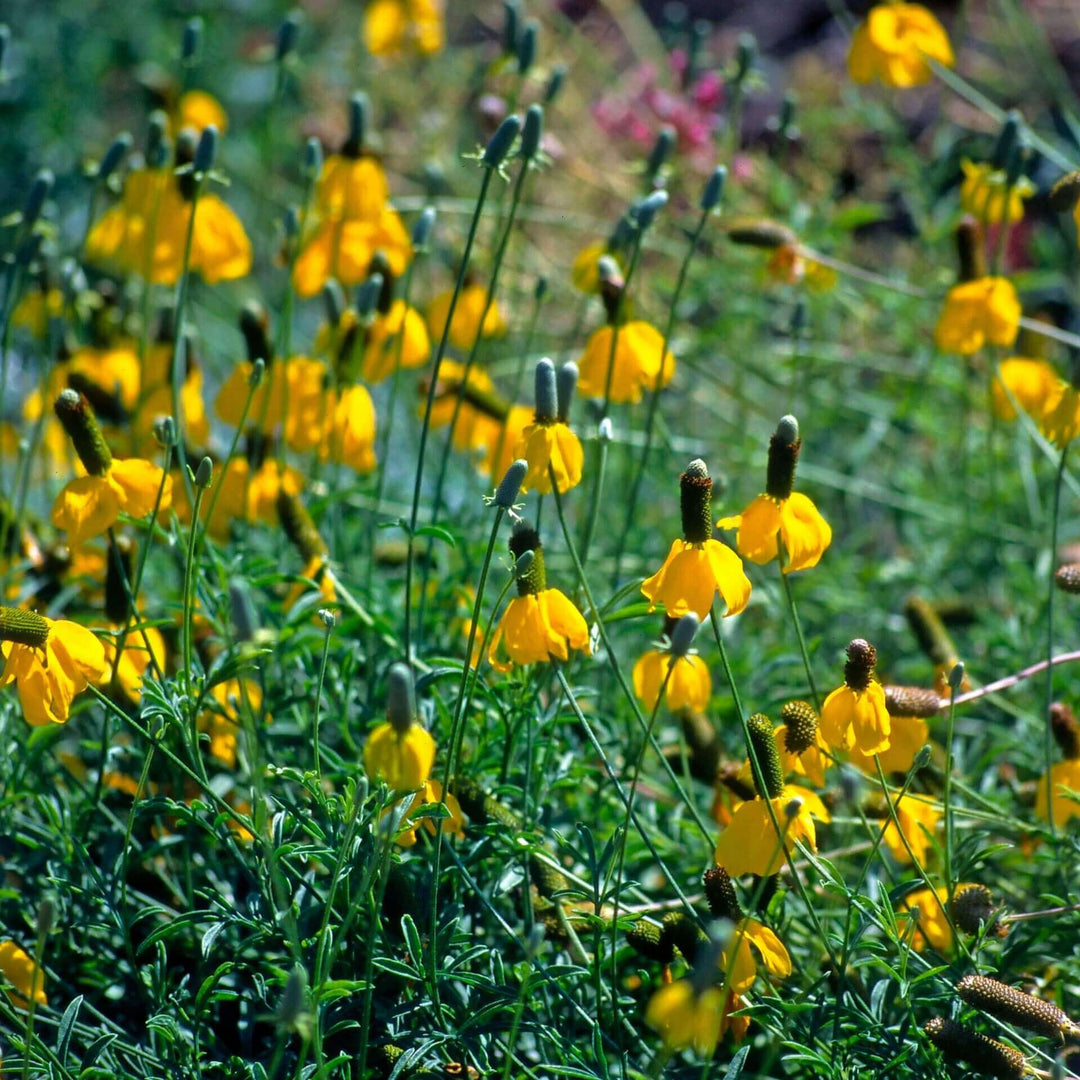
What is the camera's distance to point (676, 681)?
1.84 m

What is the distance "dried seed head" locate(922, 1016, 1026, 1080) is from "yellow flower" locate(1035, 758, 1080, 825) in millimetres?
432

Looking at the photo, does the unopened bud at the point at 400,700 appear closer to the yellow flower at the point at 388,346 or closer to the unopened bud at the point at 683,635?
the unopened bud at the point at 683,635

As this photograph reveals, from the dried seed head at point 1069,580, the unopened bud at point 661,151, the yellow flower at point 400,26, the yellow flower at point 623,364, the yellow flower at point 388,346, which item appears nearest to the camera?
the dried seed head at point 1069,580

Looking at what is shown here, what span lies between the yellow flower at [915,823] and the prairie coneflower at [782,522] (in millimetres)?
416

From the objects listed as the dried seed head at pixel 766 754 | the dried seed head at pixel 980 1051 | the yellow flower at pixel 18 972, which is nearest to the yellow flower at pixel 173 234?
the yellow flower at pixel 18 972

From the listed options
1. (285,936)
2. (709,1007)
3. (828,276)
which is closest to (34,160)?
(828,276)

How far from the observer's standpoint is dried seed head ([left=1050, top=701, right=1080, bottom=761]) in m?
1.93

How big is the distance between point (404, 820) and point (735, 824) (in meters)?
0.40

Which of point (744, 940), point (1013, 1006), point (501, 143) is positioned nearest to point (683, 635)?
point (744, 940)

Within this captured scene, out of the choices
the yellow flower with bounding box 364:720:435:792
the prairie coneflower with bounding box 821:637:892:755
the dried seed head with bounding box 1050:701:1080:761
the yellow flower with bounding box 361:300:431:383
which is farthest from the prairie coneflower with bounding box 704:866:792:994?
the yellow flower with bounding box 361:300:431:383

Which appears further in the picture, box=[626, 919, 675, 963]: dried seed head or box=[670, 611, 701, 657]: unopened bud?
box=[626, 919, 675, 963]: dried seed head

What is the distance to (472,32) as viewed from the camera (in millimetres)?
6707

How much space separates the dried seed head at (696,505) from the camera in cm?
160

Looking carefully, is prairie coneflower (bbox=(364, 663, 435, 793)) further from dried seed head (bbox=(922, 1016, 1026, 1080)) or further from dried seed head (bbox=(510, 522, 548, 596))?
dried seed head (bbox=(922, 1016, 1026, 1080))
